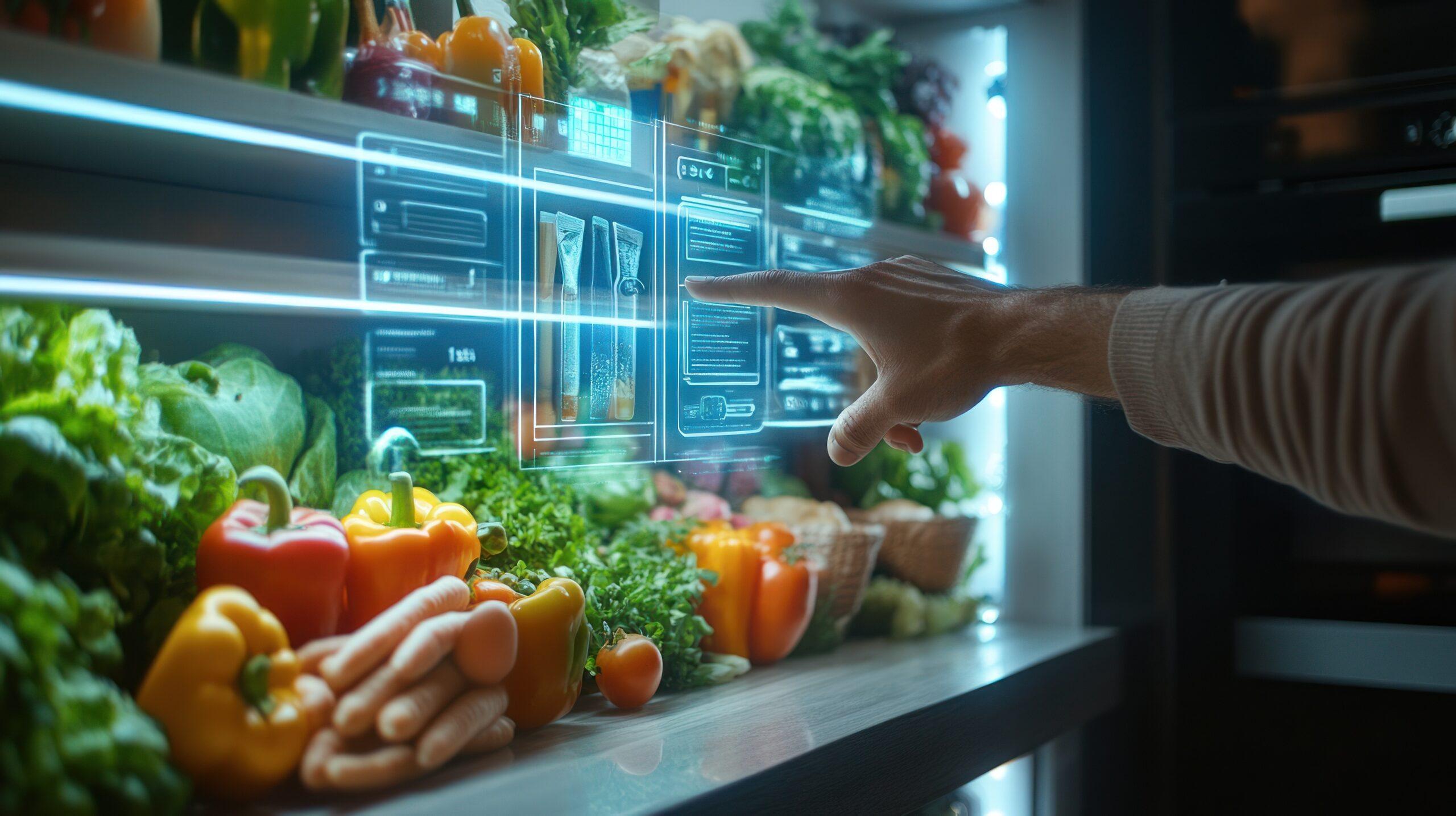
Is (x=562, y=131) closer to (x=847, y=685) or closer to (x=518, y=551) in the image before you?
(x=518, y=551)

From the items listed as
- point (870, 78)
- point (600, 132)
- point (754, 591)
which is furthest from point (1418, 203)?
point (600, 132)

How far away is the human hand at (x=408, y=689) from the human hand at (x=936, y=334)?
1.42 feet

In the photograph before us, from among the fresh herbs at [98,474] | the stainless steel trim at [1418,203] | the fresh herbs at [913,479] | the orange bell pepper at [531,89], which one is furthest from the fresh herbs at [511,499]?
the stainless steel trim at [1418,203]

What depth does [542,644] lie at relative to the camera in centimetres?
99

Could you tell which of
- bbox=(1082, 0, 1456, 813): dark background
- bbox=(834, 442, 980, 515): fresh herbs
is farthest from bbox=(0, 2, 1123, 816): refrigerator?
bbox=(1082, 0, 1456, 813): dark background

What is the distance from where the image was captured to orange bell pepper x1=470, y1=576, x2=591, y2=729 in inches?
38.6

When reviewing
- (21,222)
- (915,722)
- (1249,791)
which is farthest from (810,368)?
(1249,791)

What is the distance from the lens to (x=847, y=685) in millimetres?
1299

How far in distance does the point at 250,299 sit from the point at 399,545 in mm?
251

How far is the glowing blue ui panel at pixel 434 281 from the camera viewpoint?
970 mm

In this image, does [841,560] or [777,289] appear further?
[841,560]

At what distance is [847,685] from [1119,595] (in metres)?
0.79

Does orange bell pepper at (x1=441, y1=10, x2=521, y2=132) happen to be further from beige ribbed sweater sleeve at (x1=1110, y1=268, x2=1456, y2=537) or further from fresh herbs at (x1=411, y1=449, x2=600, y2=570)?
beige ribbed sweater sleeve at (x1=1110, y1=268, x2=1456, y2=537)

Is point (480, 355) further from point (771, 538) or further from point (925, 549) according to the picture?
point (925, 549)
